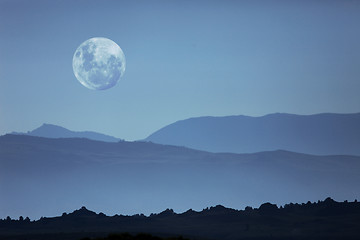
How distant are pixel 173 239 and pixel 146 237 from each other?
377cm

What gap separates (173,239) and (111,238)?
25.2ft

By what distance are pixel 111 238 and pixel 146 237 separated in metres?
4.38

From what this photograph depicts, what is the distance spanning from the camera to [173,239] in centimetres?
9612

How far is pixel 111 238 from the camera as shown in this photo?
3814 inches

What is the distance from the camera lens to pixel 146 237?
321ft
